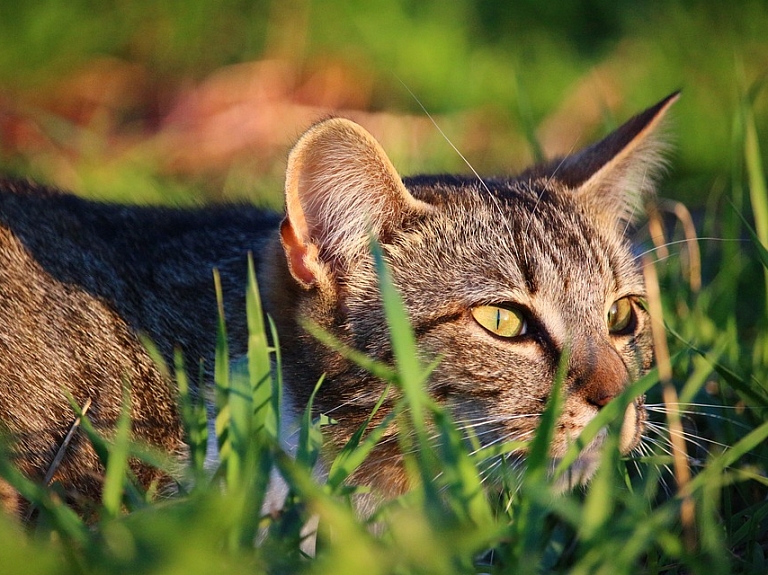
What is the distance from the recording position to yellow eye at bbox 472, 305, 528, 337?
2.55 m

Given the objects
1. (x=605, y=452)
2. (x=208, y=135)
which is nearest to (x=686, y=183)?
(x=208, y=135)

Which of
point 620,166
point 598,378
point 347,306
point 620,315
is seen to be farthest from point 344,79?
point 598,378

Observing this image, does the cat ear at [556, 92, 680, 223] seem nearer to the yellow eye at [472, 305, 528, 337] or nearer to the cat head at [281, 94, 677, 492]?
the cat head at [281, 94, 677, 492]

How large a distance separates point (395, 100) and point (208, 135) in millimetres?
1564

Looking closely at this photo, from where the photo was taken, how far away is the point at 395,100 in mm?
6945

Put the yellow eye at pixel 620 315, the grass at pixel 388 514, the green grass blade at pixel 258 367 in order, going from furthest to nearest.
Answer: the yellow eye at pixel 620 315, the green grass blade at pixel 258 367, the grass at pixel 388 514

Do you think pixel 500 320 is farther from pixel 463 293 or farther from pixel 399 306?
pixel 399 306

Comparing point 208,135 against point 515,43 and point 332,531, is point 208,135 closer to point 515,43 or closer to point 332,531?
point 515,43

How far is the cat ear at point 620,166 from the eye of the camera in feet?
10.1

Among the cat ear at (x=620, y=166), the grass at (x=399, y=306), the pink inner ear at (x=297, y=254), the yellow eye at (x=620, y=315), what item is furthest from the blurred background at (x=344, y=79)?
the pink inner ear at (x=297, y=254)

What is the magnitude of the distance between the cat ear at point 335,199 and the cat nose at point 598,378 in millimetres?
683

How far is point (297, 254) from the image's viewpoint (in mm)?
2518

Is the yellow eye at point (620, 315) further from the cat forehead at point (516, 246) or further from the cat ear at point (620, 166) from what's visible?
the cat ear at point (620, 166)

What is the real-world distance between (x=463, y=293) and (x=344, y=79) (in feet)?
15.5
